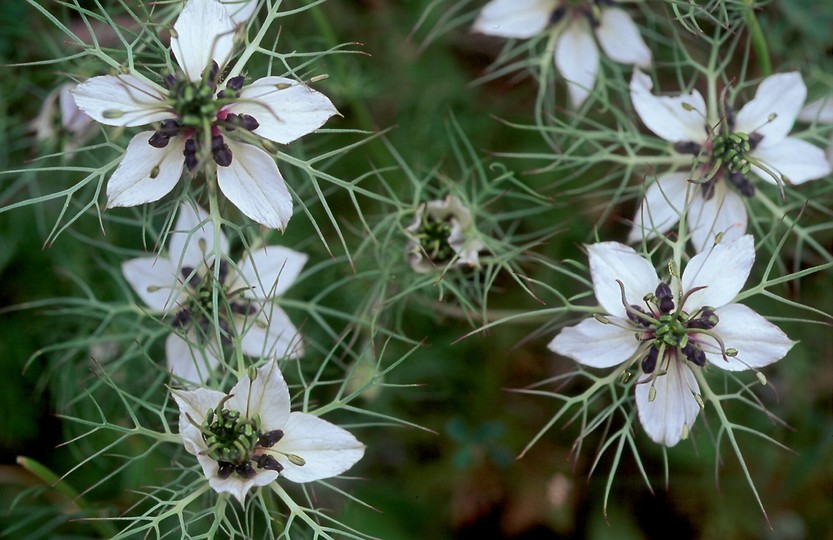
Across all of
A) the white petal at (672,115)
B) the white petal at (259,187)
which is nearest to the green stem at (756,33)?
the white petal at (672,115)

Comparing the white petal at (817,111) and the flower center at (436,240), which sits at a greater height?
the white petal at (817,111)

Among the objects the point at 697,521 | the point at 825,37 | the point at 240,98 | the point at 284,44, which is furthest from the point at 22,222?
the point at 825,37

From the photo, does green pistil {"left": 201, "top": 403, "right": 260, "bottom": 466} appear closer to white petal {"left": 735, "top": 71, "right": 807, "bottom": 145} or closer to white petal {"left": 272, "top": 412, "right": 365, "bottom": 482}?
white petal {"left": 272, "top": 412, "right": 365, "bottom": 482}

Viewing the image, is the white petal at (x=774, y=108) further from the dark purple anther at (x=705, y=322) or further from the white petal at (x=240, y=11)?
the white petal at (x=240, y=11)

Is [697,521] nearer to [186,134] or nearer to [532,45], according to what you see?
[532,45]

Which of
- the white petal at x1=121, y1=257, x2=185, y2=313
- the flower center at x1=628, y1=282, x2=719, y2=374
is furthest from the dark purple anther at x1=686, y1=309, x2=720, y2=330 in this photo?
the white petal at x1=121, y1=257, x2=185, y2=313
